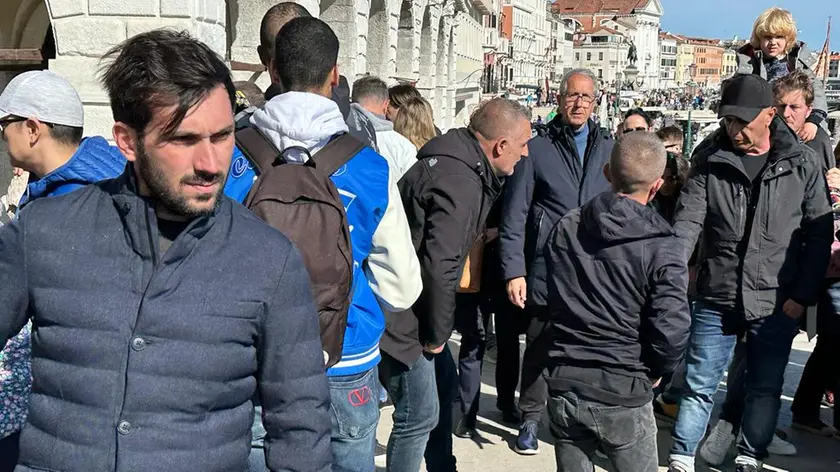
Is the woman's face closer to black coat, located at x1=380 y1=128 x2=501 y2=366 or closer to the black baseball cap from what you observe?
the black baseball cap

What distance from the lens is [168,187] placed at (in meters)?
1.70

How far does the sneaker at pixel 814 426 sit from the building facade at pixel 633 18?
158 metres

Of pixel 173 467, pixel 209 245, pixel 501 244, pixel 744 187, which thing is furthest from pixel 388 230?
pixel 744 187

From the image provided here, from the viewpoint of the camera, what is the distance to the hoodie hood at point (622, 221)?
10.3ft

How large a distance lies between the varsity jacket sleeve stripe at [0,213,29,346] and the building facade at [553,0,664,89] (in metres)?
162

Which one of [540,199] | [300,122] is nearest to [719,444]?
[540,199]

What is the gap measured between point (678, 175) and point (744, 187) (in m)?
1.05

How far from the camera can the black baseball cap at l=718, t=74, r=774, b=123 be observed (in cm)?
392

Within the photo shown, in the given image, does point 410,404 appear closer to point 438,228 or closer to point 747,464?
point 438,228

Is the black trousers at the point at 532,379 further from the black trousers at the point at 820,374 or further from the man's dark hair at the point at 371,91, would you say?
the black trousers at the point at 820,374

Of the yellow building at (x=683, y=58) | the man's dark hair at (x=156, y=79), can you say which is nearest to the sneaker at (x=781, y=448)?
the man's dark hair at (x=156, y=79)

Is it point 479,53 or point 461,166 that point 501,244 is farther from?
point 479,53

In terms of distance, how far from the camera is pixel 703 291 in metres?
4.15

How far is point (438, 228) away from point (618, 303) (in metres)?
0.83
